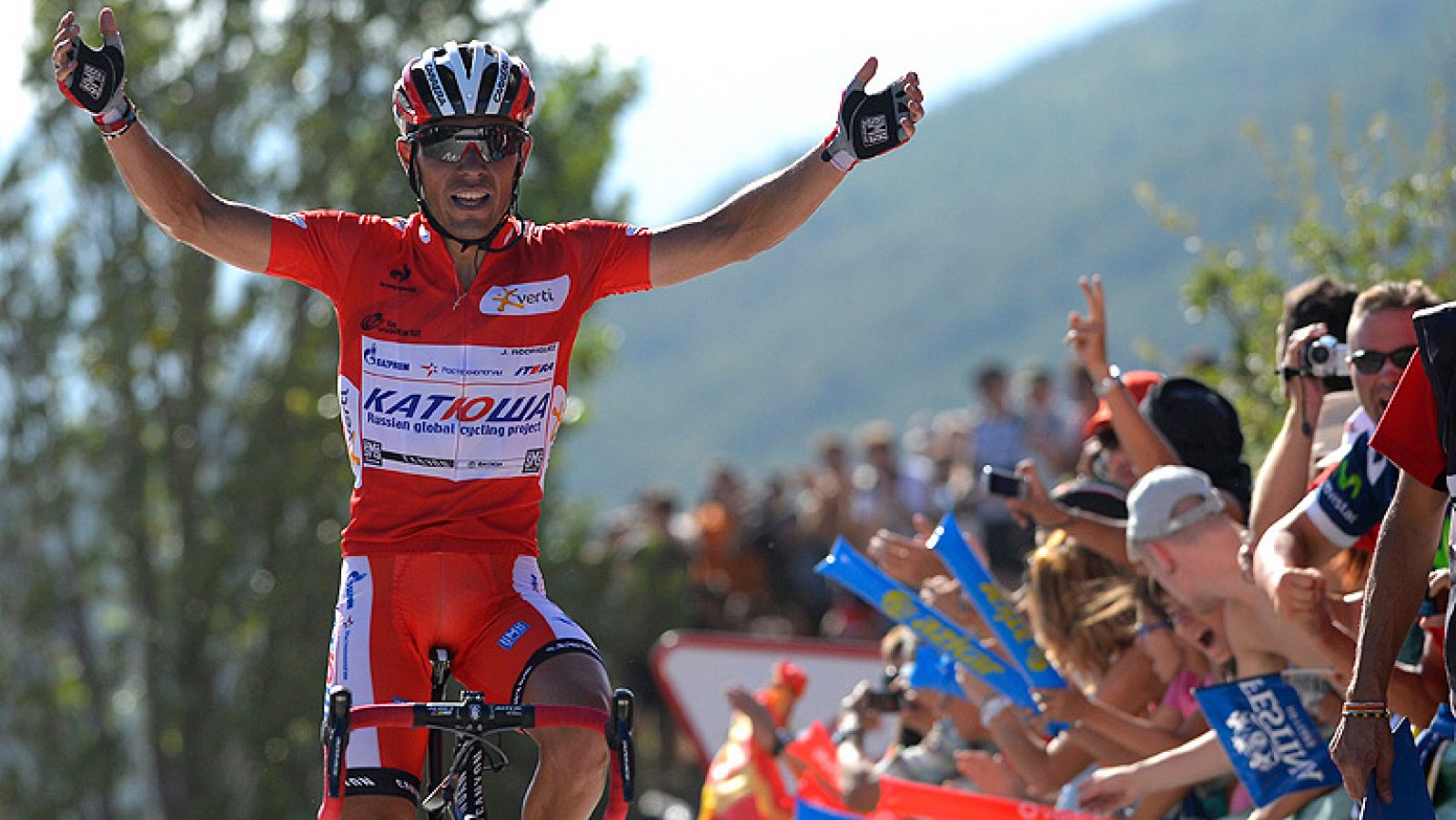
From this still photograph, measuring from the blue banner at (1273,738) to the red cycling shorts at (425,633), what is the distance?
1906mm

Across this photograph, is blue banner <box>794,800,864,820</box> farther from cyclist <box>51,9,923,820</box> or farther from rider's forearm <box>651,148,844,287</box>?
rider's forearm <box>651,148,844,287</box>

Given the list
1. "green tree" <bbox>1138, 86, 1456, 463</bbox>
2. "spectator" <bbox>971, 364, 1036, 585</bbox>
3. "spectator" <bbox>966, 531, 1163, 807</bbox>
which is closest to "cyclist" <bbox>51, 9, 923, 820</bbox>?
"spectator" <bbox>966, 531, 1163, 807</bbox>

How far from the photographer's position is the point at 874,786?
8055mm

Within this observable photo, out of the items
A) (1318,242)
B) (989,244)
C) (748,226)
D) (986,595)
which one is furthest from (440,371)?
(989,244)

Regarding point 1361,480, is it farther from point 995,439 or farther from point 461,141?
point 995,439

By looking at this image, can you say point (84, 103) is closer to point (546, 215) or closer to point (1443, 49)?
point (1443, 49)

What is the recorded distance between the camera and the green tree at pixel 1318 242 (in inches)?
379

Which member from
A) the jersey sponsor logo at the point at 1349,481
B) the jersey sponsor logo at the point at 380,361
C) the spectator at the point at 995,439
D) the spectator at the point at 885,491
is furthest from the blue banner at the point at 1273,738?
the spectator at the point at 885,491

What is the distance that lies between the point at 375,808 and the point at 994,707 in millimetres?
2935

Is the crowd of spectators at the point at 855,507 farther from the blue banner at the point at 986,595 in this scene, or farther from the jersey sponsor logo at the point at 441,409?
the jersey sponsor logo at the point at 441,409

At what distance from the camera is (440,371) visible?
5.90m

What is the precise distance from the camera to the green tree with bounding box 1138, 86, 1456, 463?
9.63 m

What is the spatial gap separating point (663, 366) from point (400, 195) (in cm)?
12519

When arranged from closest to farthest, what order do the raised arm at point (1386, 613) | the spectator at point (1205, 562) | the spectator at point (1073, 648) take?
the raised arm at point (1386, 613)
the spectator at point (1205, 562)
the spectator at point (1073, 648)
